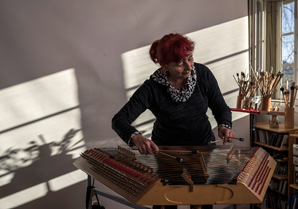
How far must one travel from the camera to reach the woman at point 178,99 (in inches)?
69.8

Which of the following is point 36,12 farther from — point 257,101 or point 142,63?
point 257,101

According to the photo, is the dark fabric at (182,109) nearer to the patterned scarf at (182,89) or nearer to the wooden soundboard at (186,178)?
Answer: the patterned scarf at (182,89)

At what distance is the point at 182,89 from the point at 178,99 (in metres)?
0.07

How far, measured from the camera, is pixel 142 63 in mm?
2912

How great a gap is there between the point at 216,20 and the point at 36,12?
5.75 feet

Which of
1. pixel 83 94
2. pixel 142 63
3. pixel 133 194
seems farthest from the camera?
pixel 142 63

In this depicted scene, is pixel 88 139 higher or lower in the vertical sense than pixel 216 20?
lower

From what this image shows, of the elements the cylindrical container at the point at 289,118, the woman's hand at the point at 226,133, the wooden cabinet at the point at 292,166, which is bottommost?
the wooden cabinet at the point at 292,166

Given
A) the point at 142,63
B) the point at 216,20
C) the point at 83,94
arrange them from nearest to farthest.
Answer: the point at 83,94 → the point at 142,63 → the point at 216,20

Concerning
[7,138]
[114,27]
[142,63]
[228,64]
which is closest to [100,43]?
[114,27]

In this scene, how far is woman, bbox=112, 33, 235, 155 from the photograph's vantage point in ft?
5.82

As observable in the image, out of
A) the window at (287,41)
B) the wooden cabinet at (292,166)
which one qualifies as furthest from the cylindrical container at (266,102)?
the window at (287,41)

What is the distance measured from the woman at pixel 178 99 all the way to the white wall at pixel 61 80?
3.06 feet

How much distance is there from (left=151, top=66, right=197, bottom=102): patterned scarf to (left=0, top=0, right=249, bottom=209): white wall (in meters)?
0.99
